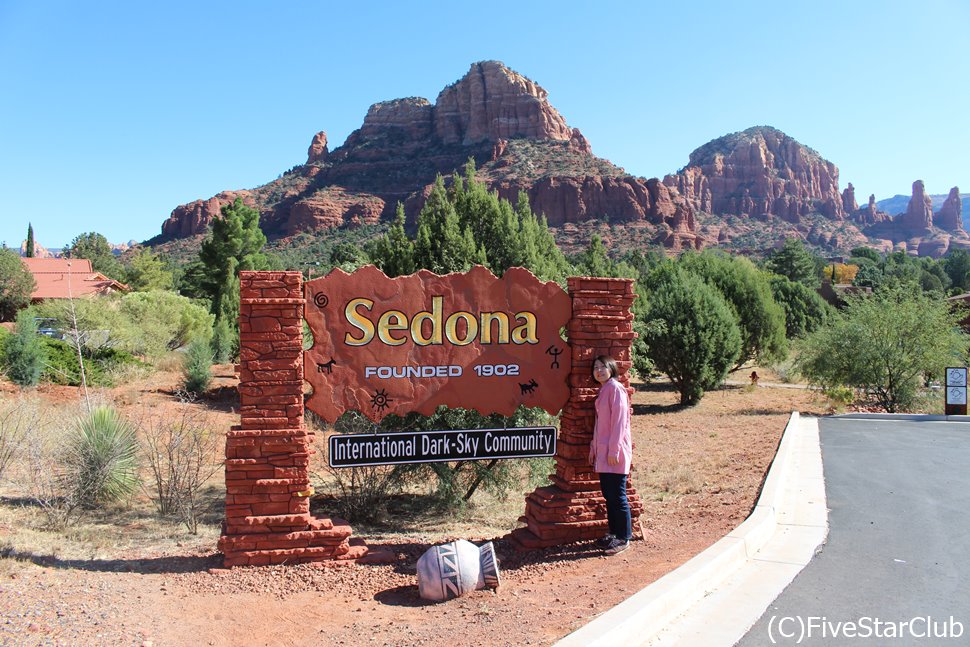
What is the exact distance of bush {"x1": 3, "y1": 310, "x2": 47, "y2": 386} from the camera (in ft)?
57.8

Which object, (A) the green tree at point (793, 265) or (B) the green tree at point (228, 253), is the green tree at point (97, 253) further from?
(A) the green tree at point (793, 265)

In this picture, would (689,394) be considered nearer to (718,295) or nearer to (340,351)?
(718,295)

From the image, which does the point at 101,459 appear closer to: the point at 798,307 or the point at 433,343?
the point at 433,343

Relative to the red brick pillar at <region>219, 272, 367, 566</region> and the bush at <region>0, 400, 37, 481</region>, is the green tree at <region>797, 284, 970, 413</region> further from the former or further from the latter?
the bush at <region>0, 400, 37, 481</region>

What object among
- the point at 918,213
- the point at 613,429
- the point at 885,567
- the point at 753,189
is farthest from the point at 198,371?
the point at 918,213

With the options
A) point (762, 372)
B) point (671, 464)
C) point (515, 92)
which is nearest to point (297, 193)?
point (515, 92)

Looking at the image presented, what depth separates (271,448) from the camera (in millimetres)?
5707

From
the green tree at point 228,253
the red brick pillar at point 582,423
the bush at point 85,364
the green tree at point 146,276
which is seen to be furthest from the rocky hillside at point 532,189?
the red brick pillar at point 582,423

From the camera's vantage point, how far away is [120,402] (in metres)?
15.3

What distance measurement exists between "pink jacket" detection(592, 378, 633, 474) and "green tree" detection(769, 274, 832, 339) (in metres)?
39.0

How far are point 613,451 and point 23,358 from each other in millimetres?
18062

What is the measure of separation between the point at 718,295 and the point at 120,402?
63.4ft

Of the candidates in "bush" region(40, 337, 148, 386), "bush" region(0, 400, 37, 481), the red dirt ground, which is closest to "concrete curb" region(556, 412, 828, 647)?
the red dirt ground

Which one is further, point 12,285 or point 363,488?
point 12,285
